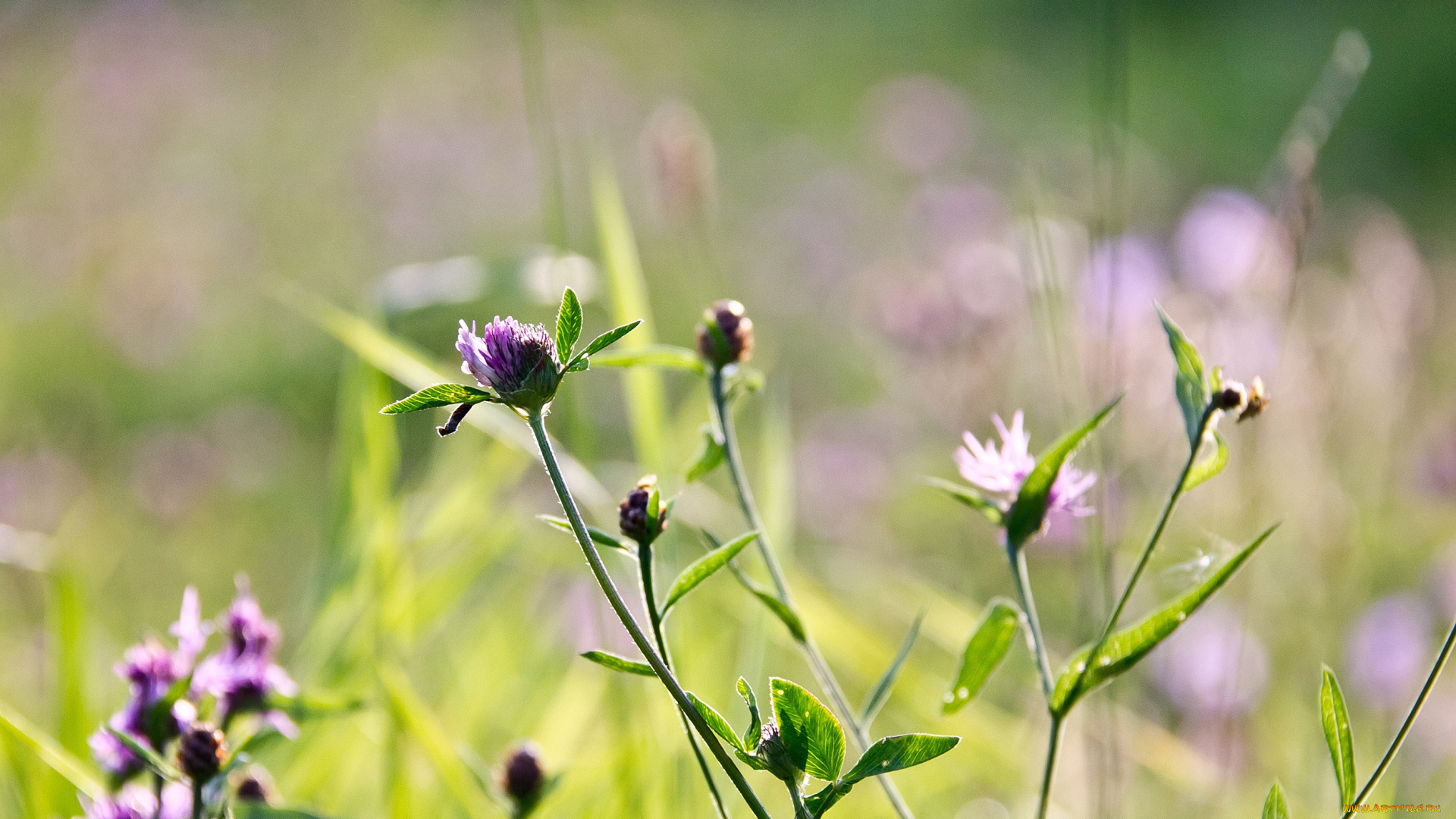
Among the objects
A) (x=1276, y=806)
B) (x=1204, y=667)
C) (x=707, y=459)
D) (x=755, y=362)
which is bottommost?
(x=1204, y=667)

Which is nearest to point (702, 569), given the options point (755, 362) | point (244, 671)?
point (244, 671)

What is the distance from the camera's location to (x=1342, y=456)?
1.41 m

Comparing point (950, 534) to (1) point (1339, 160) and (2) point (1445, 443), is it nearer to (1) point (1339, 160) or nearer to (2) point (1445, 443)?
(2) point (1445, 443)

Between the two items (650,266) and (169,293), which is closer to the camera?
(169,293)

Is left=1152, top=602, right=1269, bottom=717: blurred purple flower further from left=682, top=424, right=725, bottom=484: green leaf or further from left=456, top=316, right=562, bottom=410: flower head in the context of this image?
left=456, top=316, right=562, bottom=410: flower head

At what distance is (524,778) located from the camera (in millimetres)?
473

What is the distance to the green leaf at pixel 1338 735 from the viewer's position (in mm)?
367

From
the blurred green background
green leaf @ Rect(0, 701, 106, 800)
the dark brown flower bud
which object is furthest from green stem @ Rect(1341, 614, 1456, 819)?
green leaf @ Rect(0, 701, 106, 800)

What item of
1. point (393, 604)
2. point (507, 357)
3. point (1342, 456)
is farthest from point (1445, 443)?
point (507, 357)

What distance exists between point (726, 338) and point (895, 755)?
174mm

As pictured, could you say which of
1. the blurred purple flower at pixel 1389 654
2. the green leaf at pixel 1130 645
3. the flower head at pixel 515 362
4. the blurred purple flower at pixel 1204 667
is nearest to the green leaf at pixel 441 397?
the flower head at pixel 515 362

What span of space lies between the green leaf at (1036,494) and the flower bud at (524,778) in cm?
21

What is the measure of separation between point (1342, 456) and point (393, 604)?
1.19 meters

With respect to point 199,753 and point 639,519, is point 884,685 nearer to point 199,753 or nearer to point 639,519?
point 639,519
